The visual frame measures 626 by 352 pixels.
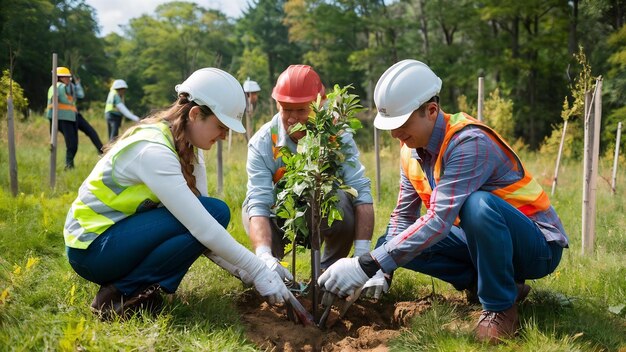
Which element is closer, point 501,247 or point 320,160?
point 501,247

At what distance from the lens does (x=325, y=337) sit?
8.86 ft

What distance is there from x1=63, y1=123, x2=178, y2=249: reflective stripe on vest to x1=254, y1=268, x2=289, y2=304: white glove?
2.15ft

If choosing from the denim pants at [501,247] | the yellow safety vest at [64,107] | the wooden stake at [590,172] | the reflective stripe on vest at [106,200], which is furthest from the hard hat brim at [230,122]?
the yellow safety vest at [64,107]

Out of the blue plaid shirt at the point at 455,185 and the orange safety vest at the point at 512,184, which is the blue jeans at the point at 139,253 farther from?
the orange safety vest at the point at 512,184

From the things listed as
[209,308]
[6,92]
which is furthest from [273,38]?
[209,308]

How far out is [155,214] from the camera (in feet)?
8.41

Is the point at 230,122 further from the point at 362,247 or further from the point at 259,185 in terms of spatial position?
the point at 362,247

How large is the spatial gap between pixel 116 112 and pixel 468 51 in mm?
18032

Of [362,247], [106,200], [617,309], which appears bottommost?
[617,309]

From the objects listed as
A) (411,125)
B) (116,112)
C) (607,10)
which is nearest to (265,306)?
(411,125)

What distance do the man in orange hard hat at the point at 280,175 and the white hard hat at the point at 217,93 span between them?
55 centimetres

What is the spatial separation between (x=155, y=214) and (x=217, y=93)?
662 millimetres

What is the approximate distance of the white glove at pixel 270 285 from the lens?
2641 millimetres

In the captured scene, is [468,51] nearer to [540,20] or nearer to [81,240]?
[540,20]
